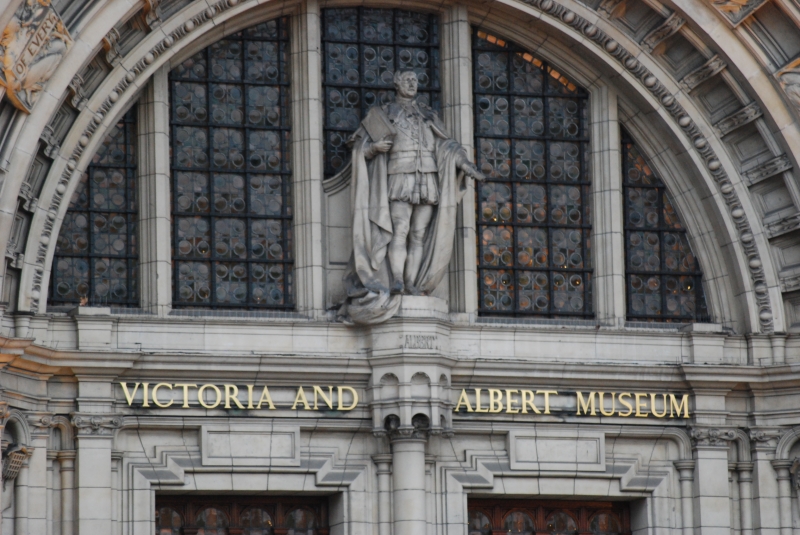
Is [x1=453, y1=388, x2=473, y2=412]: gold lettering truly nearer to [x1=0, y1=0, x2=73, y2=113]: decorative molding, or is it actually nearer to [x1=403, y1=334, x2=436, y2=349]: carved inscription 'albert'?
[x1=403, y1=334, x2=436, y2=349]: carved inscription 'albert'

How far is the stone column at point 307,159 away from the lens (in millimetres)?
31734

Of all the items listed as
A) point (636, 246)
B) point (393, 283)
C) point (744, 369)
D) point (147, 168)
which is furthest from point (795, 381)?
point (147, 168)

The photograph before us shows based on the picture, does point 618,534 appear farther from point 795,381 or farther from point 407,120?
point 407,120

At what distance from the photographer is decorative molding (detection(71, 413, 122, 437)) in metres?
29.8

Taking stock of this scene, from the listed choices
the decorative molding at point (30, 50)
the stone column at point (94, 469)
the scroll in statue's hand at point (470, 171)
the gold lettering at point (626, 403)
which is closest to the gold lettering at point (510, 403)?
the gold lettering at point (626, 403)

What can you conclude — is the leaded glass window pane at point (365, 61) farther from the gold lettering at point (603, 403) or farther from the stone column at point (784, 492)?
the stone column at point (784, 492)

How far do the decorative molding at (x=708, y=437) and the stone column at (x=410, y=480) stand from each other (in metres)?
4.19

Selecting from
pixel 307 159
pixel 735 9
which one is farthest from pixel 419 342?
pixel 735 9

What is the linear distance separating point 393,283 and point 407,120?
7.79ft

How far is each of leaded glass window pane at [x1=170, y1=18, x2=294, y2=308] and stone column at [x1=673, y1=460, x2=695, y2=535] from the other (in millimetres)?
6277

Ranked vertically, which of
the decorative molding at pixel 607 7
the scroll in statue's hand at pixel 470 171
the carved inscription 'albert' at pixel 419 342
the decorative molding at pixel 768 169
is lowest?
the carved inscription 'albert' at pixel 419 342

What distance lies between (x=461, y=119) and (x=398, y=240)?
2.47 meters

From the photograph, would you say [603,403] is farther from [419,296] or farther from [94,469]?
[94,469]

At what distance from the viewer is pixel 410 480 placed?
30.8 meters
